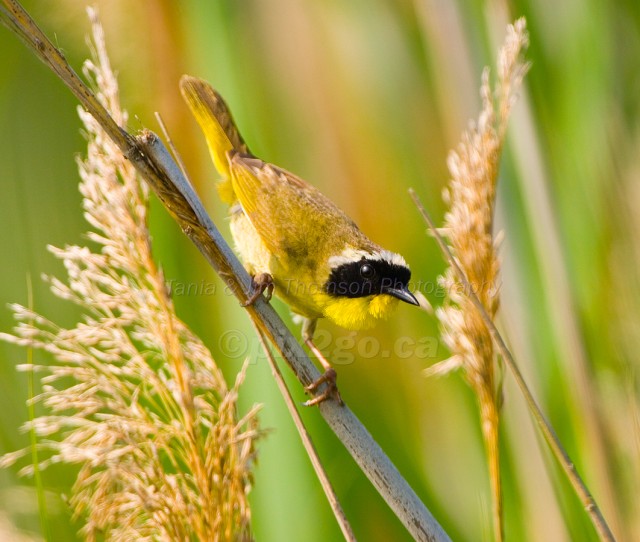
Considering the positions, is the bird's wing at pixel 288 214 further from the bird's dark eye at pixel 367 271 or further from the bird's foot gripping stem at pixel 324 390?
the bird's foot gripping stem at pixel 324 390

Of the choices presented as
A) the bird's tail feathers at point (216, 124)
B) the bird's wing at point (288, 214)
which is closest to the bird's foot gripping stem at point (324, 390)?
the bird's wing at point (288, 214)

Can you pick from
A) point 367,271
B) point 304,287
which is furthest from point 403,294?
point 304,287

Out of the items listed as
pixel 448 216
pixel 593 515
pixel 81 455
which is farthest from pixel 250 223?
pixel 593 515

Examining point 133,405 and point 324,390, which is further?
point 324,390

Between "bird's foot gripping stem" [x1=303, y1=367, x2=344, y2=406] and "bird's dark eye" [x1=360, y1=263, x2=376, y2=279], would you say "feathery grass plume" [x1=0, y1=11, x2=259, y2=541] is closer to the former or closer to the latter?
"bird's foot gripping stem" [x1=303, y1=367, x2=344, y2=406]

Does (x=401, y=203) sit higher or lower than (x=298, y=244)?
higher

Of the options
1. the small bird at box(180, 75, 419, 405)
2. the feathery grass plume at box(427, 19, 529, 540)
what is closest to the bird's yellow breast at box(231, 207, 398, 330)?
the small bird at box(180, 75, 419, 405)

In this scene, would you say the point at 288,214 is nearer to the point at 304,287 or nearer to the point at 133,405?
the point at 304,287
